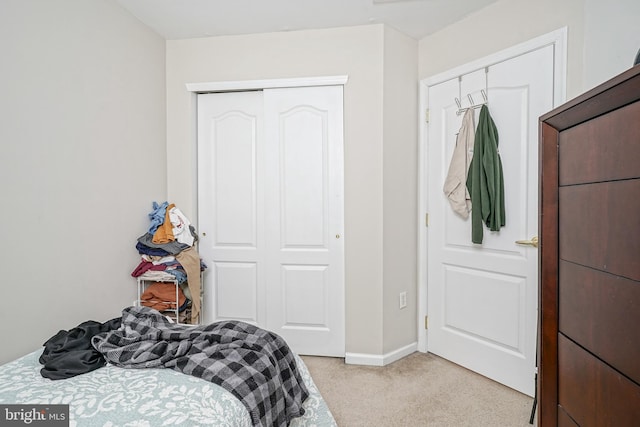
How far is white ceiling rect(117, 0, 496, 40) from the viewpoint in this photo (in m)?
2.31

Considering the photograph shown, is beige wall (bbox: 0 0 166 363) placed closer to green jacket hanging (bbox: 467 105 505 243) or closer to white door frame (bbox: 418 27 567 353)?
white door frame (bbox: 418 27 567 353)

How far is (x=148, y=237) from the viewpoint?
2525 mm

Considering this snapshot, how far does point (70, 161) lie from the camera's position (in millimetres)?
1966

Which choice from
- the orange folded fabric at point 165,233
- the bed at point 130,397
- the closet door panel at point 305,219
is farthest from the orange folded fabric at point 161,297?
the bed at point 130,397

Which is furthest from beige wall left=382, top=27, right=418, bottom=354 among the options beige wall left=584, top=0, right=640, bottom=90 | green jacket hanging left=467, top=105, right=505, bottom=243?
beige wall left=584, top=0, right=640, bottom=90

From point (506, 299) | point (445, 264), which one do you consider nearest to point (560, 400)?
point (506, 299)

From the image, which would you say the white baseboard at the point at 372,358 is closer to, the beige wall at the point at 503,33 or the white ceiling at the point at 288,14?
the beige wall at the point at 503,33

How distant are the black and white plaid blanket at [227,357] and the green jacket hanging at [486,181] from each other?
1547 mm

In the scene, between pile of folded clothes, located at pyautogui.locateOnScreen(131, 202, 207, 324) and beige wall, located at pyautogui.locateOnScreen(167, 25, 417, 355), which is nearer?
pile of folded clothes, located at pyautogui.locateOnScreen(131, 202, 207, 324)

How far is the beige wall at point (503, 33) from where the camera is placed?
1.92m

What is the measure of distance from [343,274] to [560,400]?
1.72 meters

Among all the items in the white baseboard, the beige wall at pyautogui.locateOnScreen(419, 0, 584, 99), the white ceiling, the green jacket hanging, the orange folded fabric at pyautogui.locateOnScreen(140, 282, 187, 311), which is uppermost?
the white ceiling

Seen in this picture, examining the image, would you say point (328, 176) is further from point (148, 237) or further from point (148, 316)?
point (148, 316)

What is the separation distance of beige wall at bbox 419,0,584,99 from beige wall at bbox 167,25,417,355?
8.0 inches
